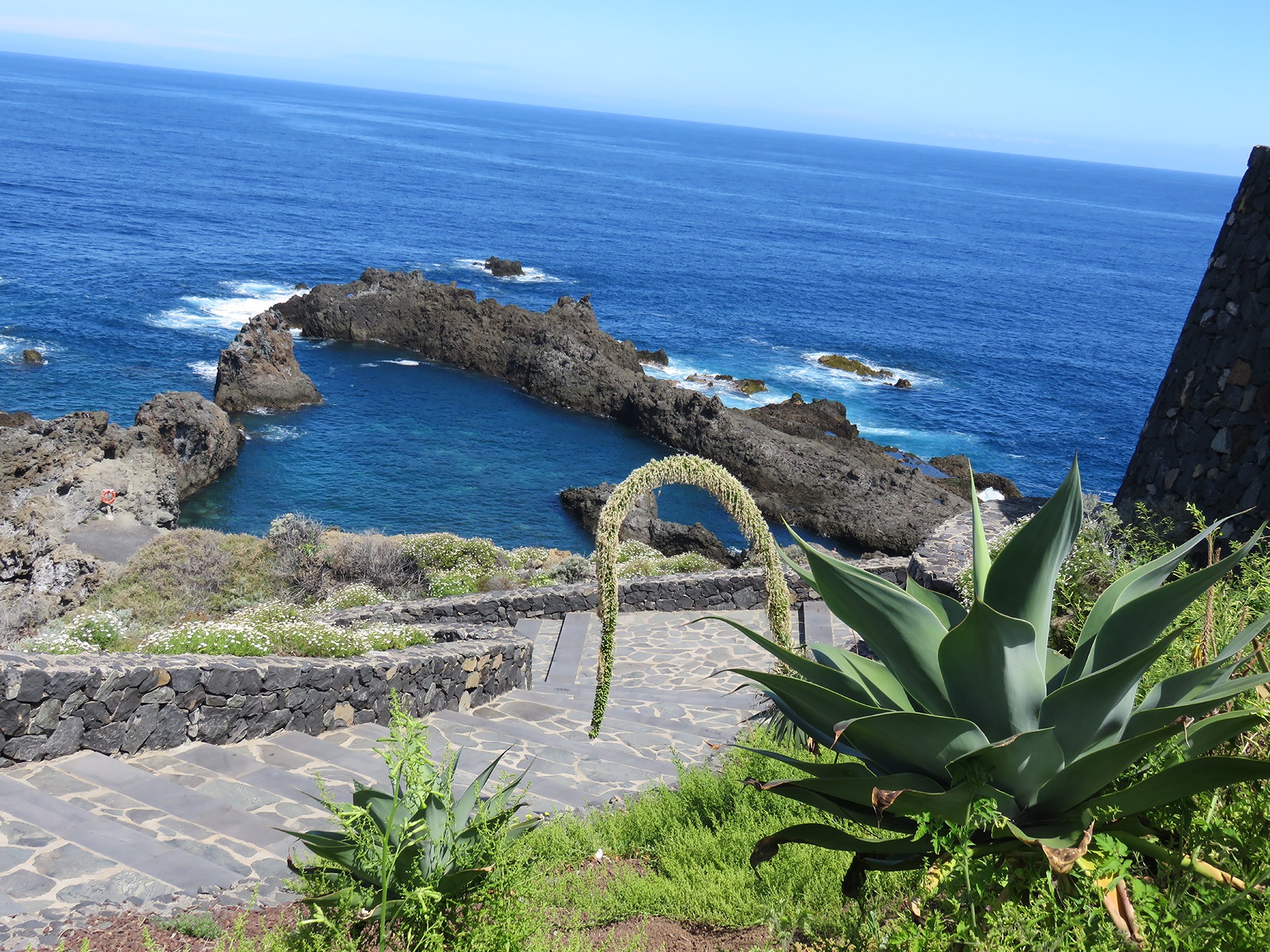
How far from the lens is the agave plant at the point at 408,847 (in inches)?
156

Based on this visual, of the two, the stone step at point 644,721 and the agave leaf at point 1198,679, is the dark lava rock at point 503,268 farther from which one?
the agave leaf at point 1198,679

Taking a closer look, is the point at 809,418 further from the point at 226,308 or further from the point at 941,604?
the point at 941,604

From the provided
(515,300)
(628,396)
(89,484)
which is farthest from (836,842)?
(515,300)

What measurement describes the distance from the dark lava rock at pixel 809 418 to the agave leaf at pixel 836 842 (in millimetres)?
34693

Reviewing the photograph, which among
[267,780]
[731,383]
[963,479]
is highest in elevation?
[267,780]

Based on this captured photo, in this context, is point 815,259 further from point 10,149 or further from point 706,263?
point 10,149

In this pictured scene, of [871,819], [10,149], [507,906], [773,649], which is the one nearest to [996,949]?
[871,819]

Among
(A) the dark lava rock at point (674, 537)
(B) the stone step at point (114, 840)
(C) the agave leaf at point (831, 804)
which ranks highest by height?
(C) the agave leaf at point (831, 804)

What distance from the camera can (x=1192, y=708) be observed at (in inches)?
117

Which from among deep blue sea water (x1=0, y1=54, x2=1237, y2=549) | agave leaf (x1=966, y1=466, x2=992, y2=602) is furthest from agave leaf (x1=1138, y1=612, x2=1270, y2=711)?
deep blue sea water (x1=0, y1=54, x2=1237, y2=549)

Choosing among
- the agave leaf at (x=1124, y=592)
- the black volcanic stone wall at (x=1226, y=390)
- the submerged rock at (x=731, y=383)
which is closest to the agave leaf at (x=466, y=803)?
the agave leaf at (x=1124, y=592)

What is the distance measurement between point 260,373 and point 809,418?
73.2 feet

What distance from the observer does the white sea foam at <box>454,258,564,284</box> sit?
67500 millimetres

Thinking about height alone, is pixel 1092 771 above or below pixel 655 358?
above
